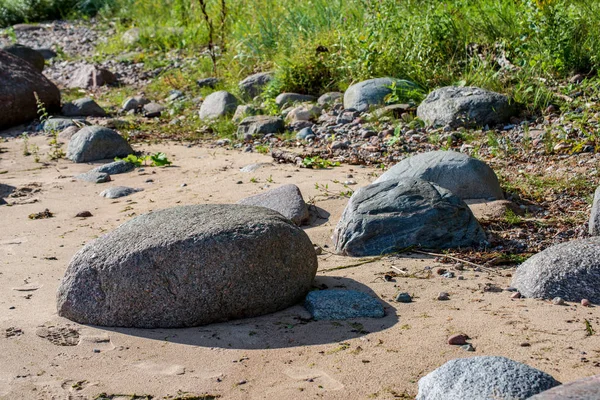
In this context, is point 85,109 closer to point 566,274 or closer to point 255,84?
point 255,84

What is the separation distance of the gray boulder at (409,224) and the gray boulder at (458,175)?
24.6 inches

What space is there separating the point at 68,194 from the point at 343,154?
2416 millimetres

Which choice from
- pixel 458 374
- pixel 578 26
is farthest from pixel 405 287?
pixel 578 26

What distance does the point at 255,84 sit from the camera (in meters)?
9.55

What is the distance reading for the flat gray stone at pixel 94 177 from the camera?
6818 millimetres

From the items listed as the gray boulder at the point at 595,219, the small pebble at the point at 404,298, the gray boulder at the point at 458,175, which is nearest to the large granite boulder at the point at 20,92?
the gray boulder at the point at 458,175

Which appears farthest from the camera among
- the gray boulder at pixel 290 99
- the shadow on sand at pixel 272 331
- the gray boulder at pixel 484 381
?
the gray boulder at pixel 290 99

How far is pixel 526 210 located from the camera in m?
5.11

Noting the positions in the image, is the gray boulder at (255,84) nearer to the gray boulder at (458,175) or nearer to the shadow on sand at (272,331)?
the gray boulder at (458,175)

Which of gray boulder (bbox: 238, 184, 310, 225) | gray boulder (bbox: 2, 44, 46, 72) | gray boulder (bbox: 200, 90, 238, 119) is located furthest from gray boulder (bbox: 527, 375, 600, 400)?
gray boulder (bbox: 2, 44, 46, 72)

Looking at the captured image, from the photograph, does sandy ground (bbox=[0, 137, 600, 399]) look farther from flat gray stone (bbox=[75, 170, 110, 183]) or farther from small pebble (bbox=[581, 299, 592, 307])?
flat gray stone (bbox=[75, 170, 110, 183])

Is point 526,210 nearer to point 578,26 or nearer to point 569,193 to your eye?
point 569,193

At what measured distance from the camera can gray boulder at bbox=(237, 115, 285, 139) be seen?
795cm

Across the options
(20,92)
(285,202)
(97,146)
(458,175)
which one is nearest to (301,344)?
(285,202)
